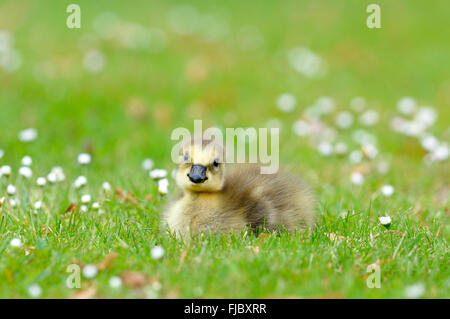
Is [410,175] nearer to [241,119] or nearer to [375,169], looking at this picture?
[375,169]

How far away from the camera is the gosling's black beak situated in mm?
4879

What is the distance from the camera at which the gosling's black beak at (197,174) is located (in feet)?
16.0

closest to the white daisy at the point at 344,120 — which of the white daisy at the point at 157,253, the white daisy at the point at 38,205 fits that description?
the white daisy at the point at 38,205

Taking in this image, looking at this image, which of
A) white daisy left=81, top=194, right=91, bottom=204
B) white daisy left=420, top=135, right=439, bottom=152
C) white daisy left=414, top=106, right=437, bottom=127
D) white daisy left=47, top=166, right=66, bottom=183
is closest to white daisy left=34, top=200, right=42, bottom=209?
white daisy left=81, top=194, right=91, bottom=204

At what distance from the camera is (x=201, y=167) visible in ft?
16.3

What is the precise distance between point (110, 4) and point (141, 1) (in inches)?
35.6

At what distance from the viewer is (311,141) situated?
27.5 ft

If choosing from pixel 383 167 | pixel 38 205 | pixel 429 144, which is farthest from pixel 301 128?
pixel 38 205

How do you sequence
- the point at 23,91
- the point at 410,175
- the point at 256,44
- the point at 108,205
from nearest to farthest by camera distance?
the point at 108,205 < the point at 410,175 < the point at 23,91 < the point at 256,44

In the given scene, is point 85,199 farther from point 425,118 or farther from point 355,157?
point 425,118

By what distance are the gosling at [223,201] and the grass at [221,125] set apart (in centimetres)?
21

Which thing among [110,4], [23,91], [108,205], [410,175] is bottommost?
[108,205]

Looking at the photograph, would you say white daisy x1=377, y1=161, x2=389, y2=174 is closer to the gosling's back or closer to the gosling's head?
the gosling's back

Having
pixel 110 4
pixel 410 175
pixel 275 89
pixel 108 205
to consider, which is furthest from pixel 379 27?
pixel 108 205
